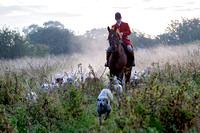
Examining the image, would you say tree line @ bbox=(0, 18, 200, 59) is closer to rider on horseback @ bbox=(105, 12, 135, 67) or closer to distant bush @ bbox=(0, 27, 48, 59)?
distant bush @ bbox=(0, 27, 48, 59)

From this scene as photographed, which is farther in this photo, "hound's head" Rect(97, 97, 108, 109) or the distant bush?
the distant bush

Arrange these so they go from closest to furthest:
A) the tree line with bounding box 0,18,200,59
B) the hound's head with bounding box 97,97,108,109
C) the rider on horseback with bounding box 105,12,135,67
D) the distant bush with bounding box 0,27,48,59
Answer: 1. the hound's head with bounding box 97,97,108,109
2. the rider on horseback with bounding box 105,12,135,67
3. the distant bush with bounding box 0,27,48,59
4. the tree line with bounding box 0,18,200,59

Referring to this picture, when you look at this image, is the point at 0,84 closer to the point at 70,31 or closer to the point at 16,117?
the point at 16,117

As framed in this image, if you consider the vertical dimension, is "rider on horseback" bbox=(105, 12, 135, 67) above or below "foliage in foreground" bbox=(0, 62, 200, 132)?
above

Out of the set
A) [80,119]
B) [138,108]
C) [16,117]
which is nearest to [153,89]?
[138,108]

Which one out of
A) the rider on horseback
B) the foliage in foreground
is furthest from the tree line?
the foliage in foreground

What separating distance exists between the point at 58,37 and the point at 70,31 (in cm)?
346

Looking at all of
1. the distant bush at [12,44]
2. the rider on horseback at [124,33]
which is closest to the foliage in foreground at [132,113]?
the rider on horseback at [124,33]

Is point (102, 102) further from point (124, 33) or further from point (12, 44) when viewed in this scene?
point (12, 44)

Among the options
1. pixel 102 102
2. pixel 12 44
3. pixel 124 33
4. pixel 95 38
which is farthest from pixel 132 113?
pixel 95 38

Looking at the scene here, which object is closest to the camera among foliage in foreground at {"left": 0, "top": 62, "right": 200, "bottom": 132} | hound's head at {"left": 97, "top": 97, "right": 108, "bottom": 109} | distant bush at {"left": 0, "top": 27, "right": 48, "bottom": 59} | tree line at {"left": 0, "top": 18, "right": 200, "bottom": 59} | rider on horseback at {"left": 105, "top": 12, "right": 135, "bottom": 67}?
foliage in foreground at {"left": 0, "top": 62, "right": 200, "bottom": 132}

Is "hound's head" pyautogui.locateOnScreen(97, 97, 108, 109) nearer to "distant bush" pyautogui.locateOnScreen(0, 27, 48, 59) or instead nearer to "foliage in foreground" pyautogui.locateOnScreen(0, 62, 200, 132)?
"foliage in foreground" pyautogui.locateOnScreen(0, 62, 200, 132)

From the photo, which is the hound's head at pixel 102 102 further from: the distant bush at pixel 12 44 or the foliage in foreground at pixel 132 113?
the distant bush at pixel 12 44

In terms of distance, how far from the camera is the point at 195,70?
941 cm
